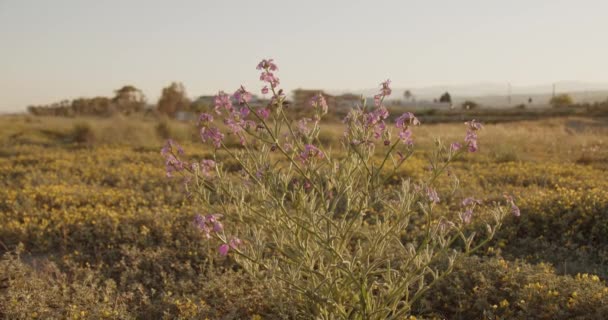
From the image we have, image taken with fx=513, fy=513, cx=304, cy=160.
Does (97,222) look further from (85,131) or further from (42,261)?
(85,131)

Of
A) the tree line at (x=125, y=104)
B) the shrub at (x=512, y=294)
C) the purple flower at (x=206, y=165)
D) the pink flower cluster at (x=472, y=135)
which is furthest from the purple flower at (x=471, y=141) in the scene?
the tree line at (x=125, y=104)

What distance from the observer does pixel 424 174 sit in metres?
9.44

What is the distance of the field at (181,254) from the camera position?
4.06m

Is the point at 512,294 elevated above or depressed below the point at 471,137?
below

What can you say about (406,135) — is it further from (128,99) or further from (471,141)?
(128,99)

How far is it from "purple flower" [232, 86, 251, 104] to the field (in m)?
1.50

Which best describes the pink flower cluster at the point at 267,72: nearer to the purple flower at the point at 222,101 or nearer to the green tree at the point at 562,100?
the purple flower at the point at 222,101

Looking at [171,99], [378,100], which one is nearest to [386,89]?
[378,100]

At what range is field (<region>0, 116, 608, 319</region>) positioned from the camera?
13.3ft

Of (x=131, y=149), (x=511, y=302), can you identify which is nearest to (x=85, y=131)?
(x=131, y=149)

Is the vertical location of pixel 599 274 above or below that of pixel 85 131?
below

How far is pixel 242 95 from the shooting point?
2893 mm

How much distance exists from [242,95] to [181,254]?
9.98 ft

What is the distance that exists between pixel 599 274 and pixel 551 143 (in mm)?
10962
